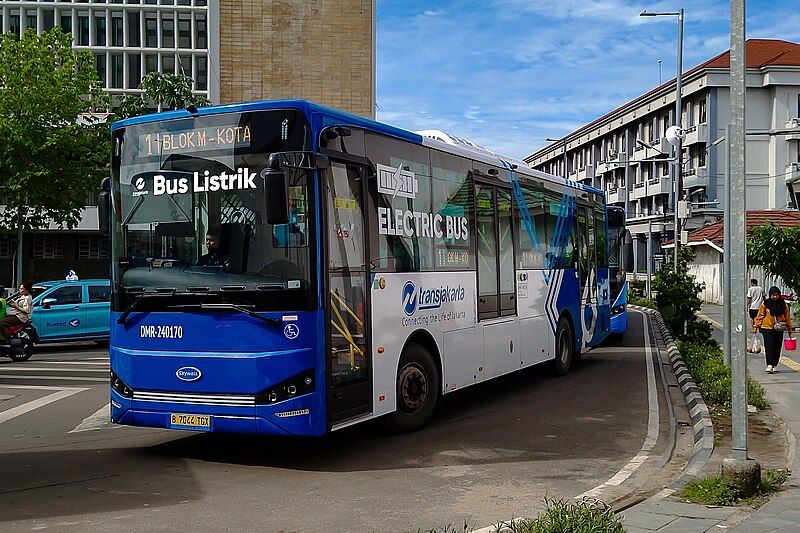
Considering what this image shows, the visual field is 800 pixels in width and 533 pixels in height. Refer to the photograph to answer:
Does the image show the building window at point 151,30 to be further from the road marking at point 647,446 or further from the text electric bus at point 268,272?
the text electric bus at point 268,272

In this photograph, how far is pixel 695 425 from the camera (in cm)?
1101

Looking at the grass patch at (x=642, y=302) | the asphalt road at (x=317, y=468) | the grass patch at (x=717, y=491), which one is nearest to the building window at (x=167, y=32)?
the grass patch at (x=642, y=302)

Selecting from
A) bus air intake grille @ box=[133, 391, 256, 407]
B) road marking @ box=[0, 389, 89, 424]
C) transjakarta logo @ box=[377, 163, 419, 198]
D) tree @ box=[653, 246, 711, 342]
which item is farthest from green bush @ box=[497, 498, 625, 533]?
tree @ box=[653, 246, 711, 342]

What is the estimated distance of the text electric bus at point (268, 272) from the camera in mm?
8469

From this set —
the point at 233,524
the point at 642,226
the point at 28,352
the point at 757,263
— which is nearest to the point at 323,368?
the point at 233,524

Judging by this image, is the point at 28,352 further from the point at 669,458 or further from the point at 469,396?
the point at 669,458

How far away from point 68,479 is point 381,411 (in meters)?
3.12

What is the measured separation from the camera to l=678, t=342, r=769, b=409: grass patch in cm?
1272

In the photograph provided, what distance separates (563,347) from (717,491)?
29.6 feet

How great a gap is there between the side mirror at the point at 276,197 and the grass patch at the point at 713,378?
7435 mm

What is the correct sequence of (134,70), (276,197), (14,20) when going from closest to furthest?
(276,197) < (14,20) < (134,70)

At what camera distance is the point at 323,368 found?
8.58 m

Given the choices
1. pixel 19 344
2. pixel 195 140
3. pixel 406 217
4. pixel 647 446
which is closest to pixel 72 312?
pixel 19 344

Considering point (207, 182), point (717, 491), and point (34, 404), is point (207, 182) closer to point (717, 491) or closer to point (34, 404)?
point (717, 491)
